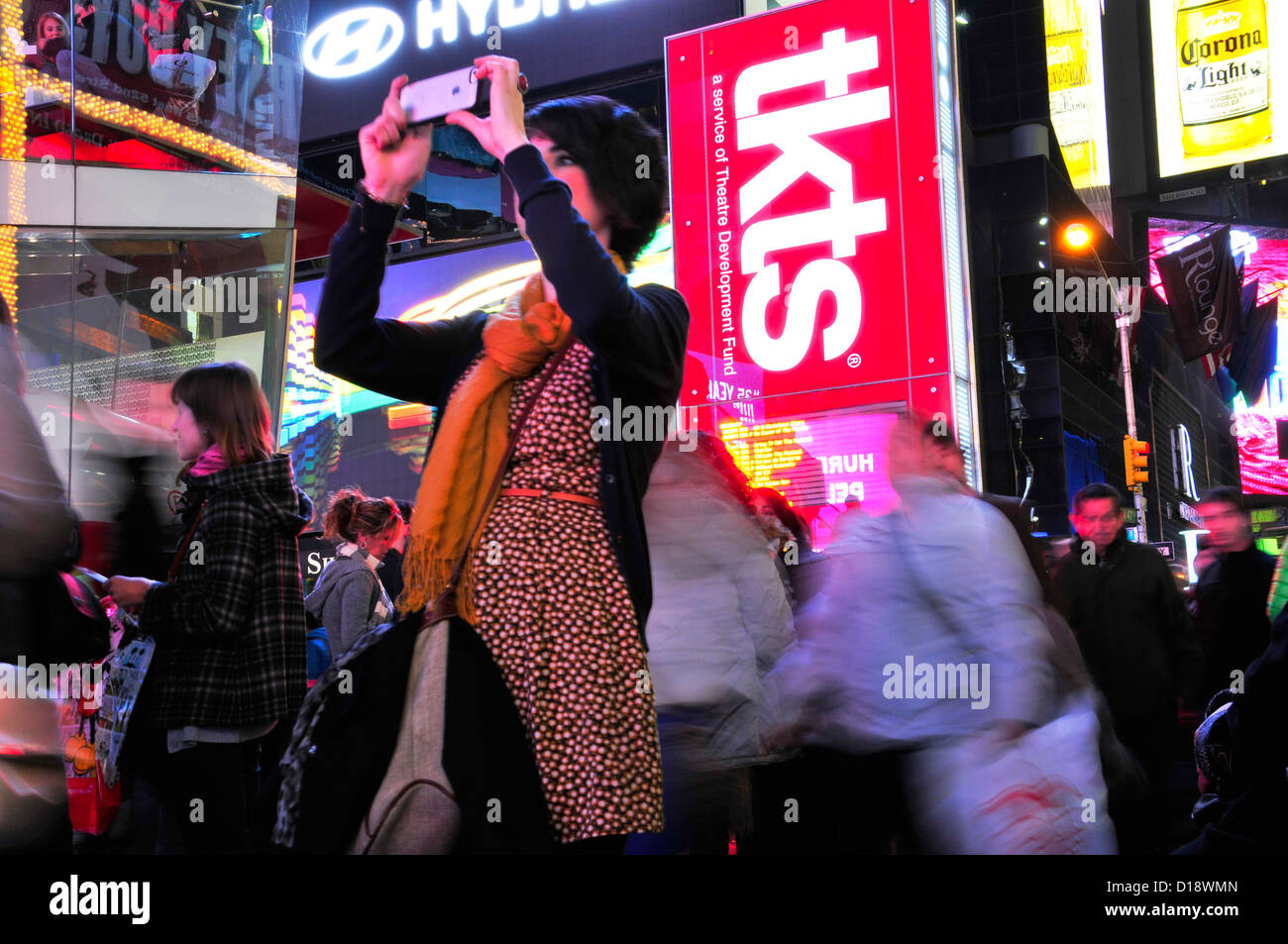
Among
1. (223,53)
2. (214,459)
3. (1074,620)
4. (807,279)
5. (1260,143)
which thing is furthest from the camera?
(1260,143)

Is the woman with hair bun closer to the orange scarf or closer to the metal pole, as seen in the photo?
the orange scarf

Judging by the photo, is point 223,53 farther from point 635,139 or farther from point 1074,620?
point 1074,620

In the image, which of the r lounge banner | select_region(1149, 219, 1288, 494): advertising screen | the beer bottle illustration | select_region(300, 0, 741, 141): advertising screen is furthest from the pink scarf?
select_region(1149, 219, 1288, 494): advertising screen

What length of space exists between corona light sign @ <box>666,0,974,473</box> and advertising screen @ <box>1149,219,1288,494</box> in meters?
9.85

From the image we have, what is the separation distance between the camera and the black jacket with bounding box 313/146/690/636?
1859 millimetres

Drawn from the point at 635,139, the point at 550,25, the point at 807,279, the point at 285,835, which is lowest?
the point at 285,835

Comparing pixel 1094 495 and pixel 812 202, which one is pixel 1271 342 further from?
pixel 1094 495

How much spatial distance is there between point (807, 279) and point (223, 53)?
4.83m

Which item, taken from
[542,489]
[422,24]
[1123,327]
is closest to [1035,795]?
[542,489]

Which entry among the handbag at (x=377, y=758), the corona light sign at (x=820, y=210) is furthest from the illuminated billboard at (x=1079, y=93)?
the handbag at (x=377, y=758)

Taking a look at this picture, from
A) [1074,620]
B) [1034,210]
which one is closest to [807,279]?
[1074,620]

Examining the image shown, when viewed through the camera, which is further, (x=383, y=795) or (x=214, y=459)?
(x=214, y=459)
